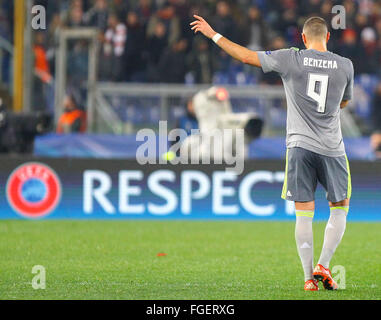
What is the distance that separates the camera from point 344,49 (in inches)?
764

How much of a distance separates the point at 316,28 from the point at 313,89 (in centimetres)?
48

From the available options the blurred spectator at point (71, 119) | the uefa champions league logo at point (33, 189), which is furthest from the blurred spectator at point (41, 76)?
the uefa champions league logo at point (33, 189)

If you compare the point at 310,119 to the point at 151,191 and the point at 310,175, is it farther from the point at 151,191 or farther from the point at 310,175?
the point at 151,191

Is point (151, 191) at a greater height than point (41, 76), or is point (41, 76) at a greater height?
point (41, 76)

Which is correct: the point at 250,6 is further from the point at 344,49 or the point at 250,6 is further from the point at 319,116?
the point at 319,116

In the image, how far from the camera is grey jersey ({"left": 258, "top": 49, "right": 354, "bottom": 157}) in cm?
793

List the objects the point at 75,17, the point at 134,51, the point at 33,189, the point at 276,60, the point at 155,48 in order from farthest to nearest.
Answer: the point at 75,17
the point at 155,48
the point at 134,51
the point at 33,189
the point at 276,60

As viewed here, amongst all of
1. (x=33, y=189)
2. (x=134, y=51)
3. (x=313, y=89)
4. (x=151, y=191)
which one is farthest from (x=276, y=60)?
(x=134, y=51)

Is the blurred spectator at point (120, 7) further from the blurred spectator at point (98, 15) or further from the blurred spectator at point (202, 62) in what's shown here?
the blurred spectator at point (202, 62)

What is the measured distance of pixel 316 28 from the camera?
7.94 metres

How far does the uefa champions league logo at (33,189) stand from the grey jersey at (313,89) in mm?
7530

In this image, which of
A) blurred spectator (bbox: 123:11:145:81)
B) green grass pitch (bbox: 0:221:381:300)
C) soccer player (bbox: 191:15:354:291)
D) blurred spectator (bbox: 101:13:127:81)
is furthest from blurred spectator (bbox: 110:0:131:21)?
soccer player (bbox: 191:15:354:291)

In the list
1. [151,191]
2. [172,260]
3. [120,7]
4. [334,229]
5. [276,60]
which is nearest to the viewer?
[276,60]

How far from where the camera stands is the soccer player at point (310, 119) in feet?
26.0
